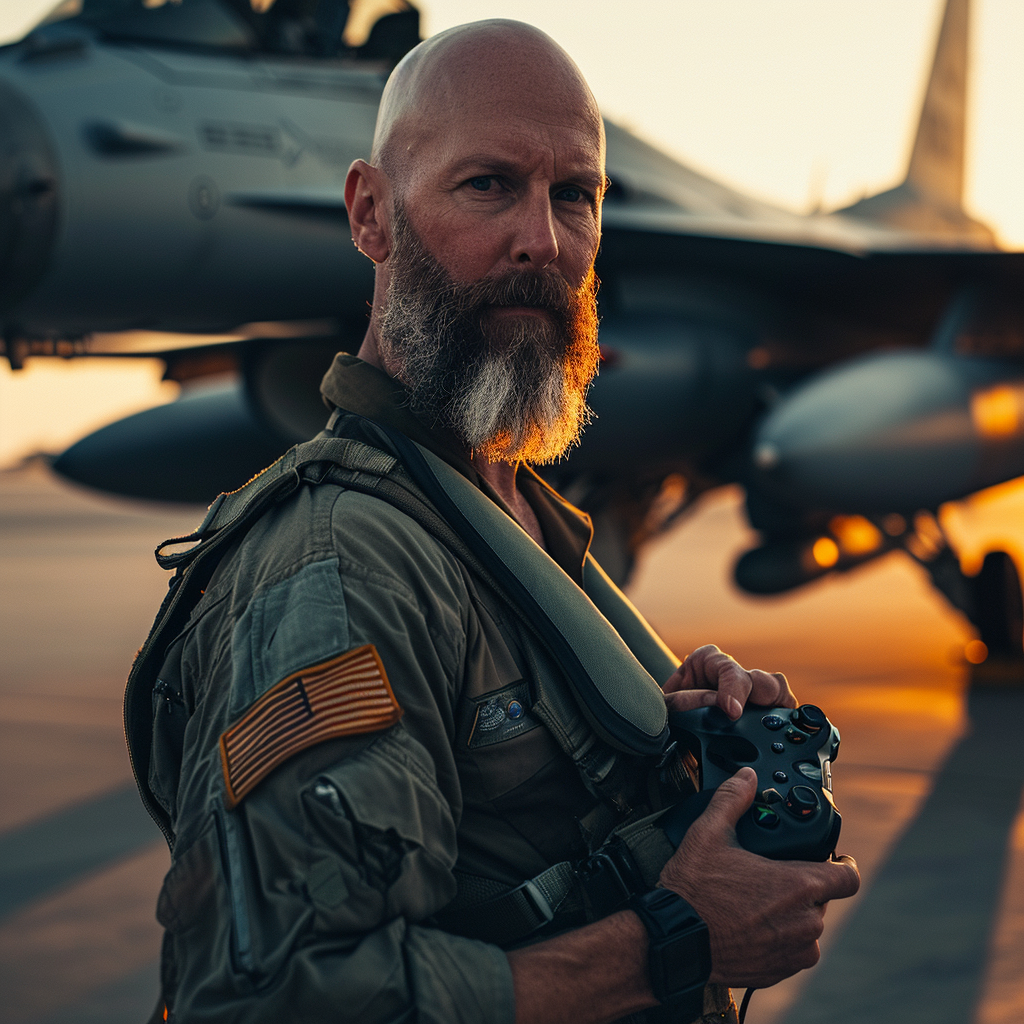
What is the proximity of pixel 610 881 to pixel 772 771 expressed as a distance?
0.21 m

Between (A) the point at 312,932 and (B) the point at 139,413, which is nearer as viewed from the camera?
(A) the point at 312,932

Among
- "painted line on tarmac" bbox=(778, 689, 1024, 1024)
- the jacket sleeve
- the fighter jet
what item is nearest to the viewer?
the jacket sleeve

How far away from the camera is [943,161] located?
518 inches

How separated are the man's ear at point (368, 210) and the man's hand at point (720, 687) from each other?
61 centimetres

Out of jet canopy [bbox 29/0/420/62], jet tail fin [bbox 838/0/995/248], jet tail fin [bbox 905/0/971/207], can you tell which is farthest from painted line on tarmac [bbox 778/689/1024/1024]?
jet tail fin [bbox 905/0/971/207]

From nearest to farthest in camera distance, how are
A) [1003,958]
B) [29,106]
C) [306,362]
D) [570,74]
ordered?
[570,74]
[1003,958]
[29,106]
[306,362]

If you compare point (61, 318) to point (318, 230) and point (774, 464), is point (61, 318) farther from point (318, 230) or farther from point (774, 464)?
point (774, 464)

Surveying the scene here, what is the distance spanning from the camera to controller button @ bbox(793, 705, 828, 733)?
1213 mm

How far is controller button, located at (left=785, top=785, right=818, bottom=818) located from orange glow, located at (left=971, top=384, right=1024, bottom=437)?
588 centimetres

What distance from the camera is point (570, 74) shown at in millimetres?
1190

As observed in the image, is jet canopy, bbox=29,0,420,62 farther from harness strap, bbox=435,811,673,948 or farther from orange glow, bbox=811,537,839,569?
harness strap, bbox=435,811,673,948

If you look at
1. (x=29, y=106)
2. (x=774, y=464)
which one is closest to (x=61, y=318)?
(x=29, y=106)

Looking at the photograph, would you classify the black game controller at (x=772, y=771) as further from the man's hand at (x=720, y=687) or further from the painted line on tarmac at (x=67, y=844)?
the painted line on tarmac at (x=67, y=844)

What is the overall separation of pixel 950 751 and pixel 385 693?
5.31 meters
